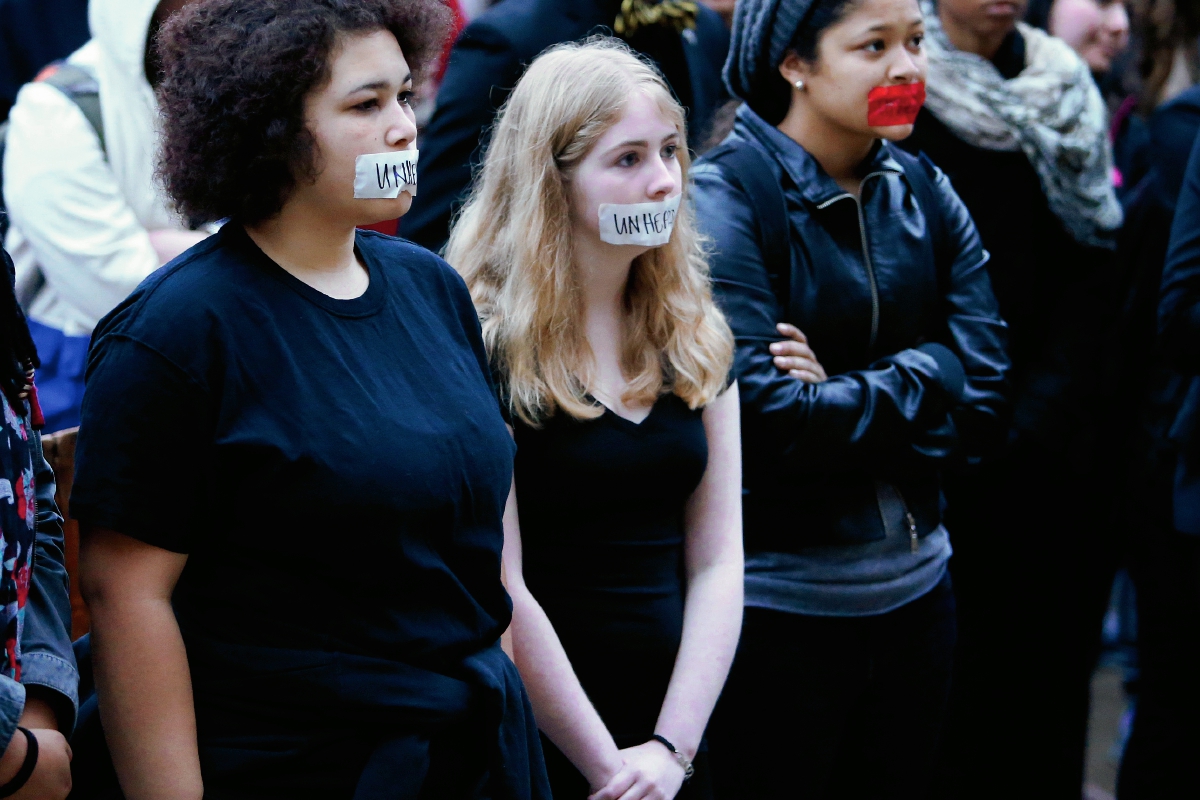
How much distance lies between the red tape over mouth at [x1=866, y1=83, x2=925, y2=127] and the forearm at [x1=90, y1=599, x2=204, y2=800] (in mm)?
1593

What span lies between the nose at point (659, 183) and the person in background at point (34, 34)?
83.9 inches

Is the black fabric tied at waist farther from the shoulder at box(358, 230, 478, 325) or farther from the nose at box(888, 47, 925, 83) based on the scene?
the nose at box(888, 47, 925, 83)

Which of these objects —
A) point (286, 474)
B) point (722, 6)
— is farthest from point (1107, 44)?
point (286, 474)

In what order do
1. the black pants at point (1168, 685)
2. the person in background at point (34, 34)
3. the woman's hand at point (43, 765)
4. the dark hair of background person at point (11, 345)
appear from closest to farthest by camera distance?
1. the woman's hand at point (43, 765)
2. the dark hair of background person at point (11, 345)
3. the black pants at point (1168, 685)
4. the person in background at point (34, 34)

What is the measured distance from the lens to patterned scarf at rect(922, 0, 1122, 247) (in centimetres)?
310

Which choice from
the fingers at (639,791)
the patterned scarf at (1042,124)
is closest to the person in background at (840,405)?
the fingers at (639,791)

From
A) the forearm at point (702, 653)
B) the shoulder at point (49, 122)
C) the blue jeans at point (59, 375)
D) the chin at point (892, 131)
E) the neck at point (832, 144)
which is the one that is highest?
the shoulder at point (49, 122)

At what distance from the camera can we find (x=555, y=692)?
1947 mm

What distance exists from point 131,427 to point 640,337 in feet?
3.09

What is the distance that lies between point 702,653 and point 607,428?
393 millimetres

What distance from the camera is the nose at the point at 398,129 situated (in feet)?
5.32

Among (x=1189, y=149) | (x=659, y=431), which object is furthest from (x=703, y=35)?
(x=659, y=431)

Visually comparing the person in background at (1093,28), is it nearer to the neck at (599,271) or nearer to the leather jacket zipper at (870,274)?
the leather jacket zipper at (870,274)

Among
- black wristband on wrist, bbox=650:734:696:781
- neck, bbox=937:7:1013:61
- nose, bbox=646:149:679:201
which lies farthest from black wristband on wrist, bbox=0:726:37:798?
neck, bbox=937:7:1013:61
